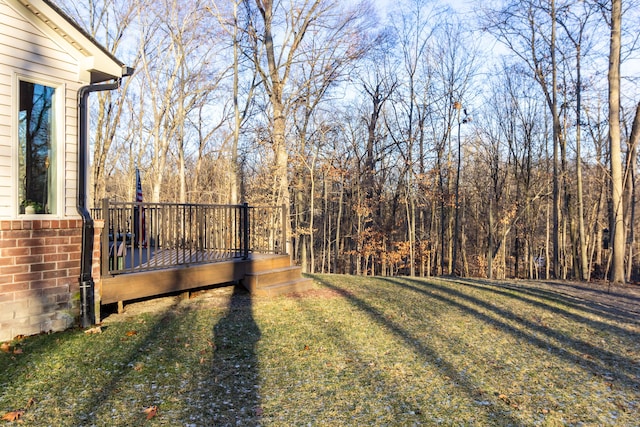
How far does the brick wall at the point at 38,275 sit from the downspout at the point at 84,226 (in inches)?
2.6

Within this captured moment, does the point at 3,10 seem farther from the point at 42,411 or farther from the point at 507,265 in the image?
the point at 507,265

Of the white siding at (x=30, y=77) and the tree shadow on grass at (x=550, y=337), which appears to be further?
the white siding at (x=30, y=77)

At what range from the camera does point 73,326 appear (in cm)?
482

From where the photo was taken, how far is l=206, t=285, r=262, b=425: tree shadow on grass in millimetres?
2941

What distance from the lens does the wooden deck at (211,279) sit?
5199 mm

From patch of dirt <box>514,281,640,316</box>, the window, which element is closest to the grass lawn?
patch of dirt <box>514,281,640,316</box>

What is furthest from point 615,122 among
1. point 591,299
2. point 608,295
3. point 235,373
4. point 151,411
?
point 151,411

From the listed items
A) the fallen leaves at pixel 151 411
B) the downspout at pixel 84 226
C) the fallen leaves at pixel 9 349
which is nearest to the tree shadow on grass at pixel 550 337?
the fallen leaves at pixel 151 411

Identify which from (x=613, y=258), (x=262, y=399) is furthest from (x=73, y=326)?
(x=613, y=258)

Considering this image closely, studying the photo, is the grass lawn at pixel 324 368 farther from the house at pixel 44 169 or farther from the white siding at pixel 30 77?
the white siding at pixel 30 77

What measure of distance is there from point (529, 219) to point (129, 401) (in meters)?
24.6

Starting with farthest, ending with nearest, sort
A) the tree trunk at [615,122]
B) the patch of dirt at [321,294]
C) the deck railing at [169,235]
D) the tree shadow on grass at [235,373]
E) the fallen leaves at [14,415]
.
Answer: the tree trunk at [615,122]
the patch of dirt at [321,294]
the deck railing at [169,235]
the tree shadow on grass at [235,373]
the fallen leaves at [14,415]

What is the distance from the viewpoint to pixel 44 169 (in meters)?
4.71

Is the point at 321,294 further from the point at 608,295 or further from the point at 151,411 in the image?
the point at 608,295
